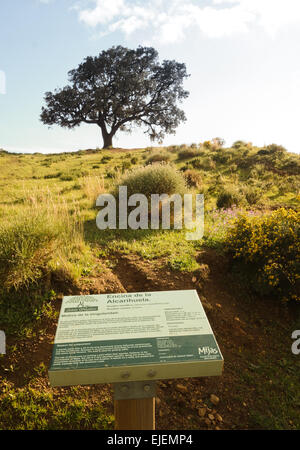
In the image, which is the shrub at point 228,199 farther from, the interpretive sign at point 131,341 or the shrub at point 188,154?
the shrub at point 188,154

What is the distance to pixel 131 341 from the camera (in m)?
2.42

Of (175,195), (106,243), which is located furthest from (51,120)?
(106,243)

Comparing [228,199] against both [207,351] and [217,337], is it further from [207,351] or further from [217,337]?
[207,351]

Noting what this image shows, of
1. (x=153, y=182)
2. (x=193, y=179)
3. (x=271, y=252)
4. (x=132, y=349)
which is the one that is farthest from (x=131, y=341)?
(x=193, y=179)

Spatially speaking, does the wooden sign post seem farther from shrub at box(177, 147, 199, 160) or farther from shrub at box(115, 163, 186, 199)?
shrub at box(177, 147, 199, 160)

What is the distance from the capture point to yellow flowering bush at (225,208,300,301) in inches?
→ 217

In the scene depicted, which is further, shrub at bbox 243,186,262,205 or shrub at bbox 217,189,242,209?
shrub at bbox 243,186,262,205

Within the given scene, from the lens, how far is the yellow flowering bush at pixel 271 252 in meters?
5.52

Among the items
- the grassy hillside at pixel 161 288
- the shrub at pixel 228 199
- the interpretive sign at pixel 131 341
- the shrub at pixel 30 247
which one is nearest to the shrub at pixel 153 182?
the shrub at pixel 228 199

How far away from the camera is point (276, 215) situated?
658cm

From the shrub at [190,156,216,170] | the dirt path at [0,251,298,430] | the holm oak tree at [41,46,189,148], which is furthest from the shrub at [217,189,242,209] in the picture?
the holm oak tree at [41,46,189,148]
